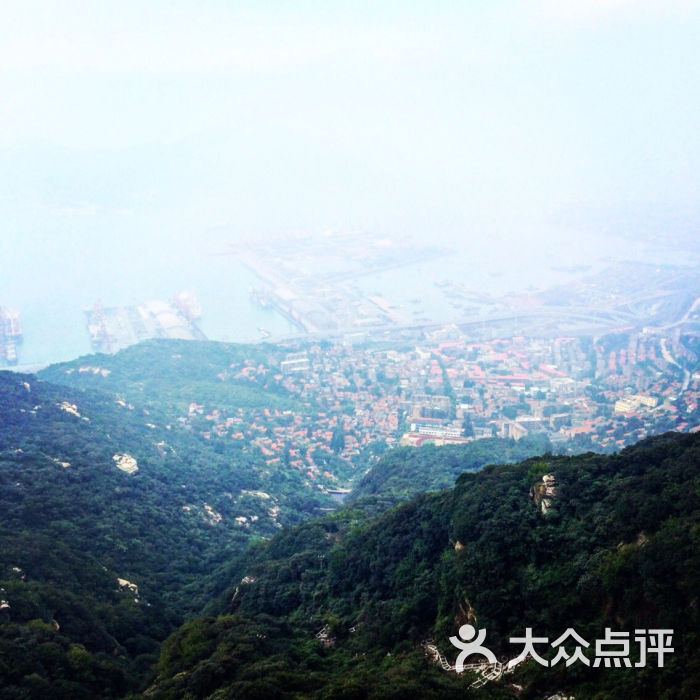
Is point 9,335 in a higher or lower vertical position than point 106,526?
lower

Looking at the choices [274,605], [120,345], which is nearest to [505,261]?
[120,345]

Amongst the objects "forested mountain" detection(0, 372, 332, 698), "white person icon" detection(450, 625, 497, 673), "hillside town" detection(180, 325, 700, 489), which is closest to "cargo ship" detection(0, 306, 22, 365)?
"hillside town" detection(180, 325, 700, 489)

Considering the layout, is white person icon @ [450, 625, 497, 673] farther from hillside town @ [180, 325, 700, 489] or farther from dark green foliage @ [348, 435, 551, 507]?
hillside town @ [180, 325, 700, 489]

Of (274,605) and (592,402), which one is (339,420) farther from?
(274,605)

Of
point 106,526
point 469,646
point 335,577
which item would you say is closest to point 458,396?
point 106,526

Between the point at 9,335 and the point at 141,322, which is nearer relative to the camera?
the point at 9,335

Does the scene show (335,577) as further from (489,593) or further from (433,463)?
(433,463)
